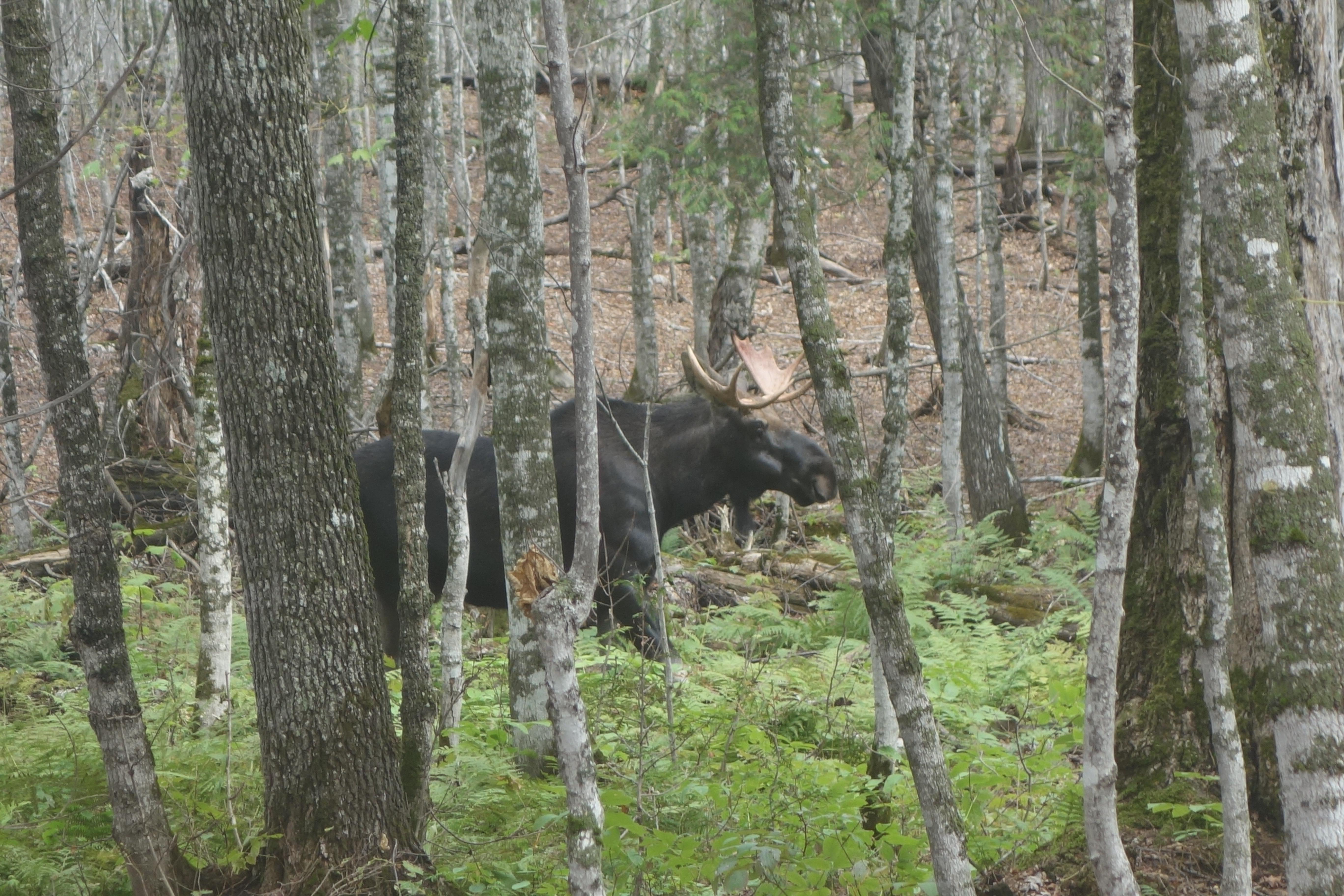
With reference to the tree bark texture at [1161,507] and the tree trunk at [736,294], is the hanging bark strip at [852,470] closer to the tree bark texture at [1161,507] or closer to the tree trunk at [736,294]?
the tree bark texture at [1161,507]

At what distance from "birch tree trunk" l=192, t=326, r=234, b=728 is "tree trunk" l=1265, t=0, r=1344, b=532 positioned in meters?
4.88

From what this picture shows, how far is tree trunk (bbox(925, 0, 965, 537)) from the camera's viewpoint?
997 centimetres

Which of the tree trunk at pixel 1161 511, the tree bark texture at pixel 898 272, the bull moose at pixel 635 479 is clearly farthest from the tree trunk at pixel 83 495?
the tree trunk at pixel 1161 511

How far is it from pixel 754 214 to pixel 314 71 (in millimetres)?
5434

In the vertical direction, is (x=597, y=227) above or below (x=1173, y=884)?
above

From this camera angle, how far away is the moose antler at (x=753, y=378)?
28.2 ft

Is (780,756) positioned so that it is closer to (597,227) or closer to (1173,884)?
(1173,884)

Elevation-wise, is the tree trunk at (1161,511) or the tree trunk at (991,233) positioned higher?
the tree trunk at (991,233)

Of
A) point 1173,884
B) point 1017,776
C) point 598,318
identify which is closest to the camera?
point 1173,884

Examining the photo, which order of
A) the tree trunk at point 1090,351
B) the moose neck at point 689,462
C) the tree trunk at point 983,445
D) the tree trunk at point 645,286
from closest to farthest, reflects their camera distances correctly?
1. the moose neck at point 689,462
2. the tree trunk at point 983,445
3. the tree trunk at point 1090,351
4. the tree trunk at point 645,286

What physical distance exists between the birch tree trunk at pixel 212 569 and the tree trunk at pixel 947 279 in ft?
21.9

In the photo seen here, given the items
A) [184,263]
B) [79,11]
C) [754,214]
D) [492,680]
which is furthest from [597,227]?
[492,680]

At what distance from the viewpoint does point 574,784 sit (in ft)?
11.5

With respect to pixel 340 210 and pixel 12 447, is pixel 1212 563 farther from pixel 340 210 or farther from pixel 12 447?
pixel 340 210
